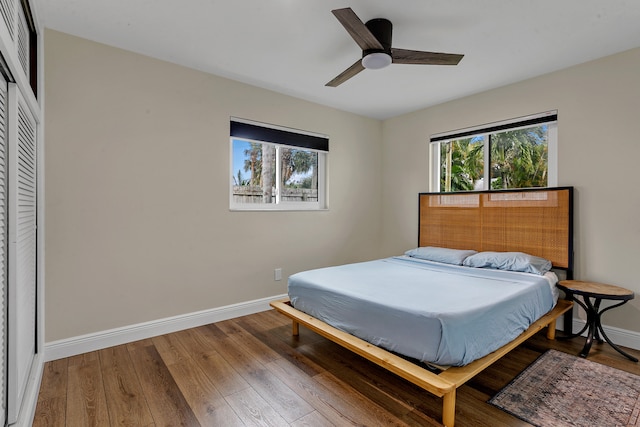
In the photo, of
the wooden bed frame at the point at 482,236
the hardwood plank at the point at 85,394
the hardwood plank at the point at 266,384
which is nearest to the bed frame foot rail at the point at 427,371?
the wooden bed frame at the point at 482,236

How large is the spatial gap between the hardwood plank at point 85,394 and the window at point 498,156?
149 inches

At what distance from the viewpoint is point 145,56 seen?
8.92ft

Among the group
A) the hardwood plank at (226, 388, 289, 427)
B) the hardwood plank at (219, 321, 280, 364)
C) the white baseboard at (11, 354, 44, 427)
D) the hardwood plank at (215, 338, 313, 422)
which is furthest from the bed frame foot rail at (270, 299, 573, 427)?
the white baseboard at (11, 354, 44, 427)

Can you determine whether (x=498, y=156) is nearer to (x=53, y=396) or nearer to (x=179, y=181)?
(x=179, y=181)

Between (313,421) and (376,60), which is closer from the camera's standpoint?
(313,421)

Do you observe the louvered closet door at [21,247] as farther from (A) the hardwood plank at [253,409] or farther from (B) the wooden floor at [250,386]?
(A) the hardwood plank at [253,409]

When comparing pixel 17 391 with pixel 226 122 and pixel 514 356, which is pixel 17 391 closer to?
pixel 226 122

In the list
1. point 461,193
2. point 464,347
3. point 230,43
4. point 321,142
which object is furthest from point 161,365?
point 461,193

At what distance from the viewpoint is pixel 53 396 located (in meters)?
1.91

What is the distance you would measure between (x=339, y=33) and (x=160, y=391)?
2705 mm

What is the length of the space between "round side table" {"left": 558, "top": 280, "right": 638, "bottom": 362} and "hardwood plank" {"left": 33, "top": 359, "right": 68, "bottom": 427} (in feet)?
11.5

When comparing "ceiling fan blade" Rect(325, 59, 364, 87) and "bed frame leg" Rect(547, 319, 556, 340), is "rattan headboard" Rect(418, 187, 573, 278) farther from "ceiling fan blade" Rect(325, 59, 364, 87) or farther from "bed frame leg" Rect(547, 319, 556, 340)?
"ceiling fan blade" Rect(325, 59, 364, 87)

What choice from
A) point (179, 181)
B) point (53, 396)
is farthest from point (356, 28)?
point (53, 396)

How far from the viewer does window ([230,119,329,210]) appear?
342 cm
